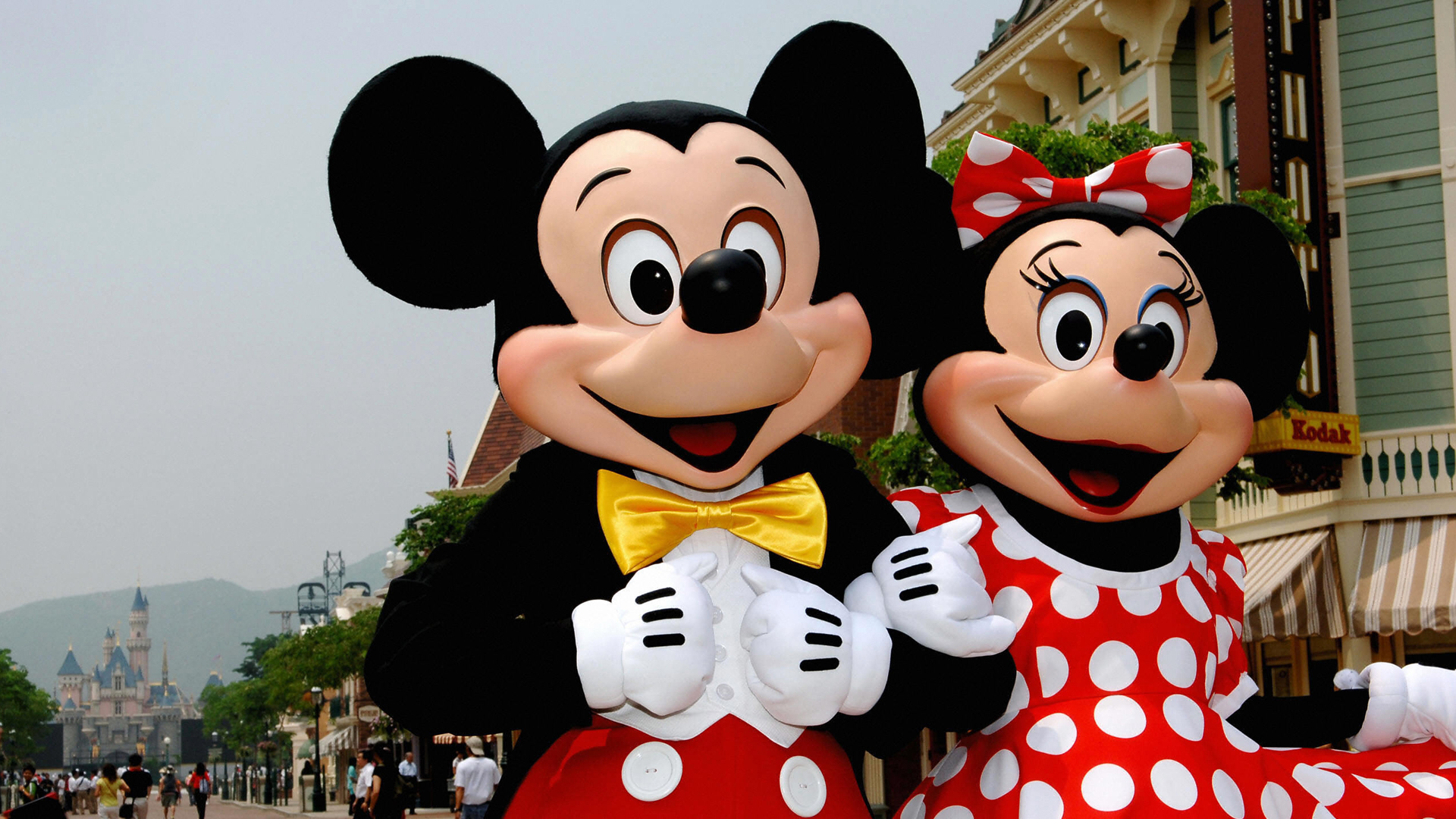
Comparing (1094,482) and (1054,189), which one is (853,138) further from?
(1094,482)

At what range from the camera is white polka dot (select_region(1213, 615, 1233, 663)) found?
420 cm

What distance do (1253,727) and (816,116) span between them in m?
2.19

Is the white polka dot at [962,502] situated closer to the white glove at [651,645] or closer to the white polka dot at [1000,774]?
the white polka dot at [1000,774]

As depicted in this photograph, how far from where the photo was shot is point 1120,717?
3.77 meters

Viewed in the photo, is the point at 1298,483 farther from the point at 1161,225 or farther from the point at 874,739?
the point at 874,739

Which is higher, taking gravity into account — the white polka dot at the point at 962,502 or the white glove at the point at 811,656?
the white polka dot at the point at 962,502

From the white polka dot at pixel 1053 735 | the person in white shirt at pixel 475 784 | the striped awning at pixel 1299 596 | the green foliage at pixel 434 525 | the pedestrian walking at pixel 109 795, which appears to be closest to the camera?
the white polka dot at pixel 1053 735

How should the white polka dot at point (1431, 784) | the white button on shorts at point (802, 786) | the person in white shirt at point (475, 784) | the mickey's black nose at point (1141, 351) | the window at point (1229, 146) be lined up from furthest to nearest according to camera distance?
1. the window at point (1229, 146)
2. the person in white shirt at point (475, 784)
3. the white polka dot at point (1431, 784)
4. the mickey's black nose at point (1141, 351)
5. the white button on shorts at point (802, 786)

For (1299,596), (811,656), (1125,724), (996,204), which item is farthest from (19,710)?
(811,656)

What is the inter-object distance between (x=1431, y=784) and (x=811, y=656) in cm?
219

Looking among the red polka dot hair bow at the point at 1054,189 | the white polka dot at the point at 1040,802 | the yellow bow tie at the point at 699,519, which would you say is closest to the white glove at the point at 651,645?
the yellow bow tie at the point at 699,519

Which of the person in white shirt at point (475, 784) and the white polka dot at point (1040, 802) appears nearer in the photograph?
the white polka dot at point (1040, 802)

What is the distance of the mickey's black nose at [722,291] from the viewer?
118 inches

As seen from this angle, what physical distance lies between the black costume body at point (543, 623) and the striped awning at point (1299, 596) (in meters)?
10.3
